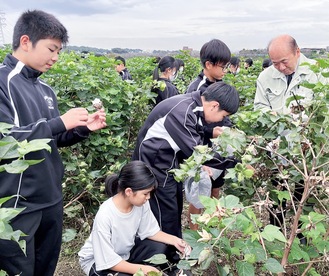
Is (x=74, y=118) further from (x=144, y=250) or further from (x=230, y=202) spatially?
(x=144, y=250)

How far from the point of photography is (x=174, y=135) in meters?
2.23

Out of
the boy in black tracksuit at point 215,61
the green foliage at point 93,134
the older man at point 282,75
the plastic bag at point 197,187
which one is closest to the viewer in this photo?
the plastic bag at point 197,187

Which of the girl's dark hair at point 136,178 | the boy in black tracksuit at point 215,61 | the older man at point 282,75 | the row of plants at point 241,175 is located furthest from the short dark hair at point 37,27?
the older man at point 282,75

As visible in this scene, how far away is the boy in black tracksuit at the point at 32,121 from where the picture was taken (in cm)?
168

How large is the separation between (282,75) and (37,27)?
5.54ft

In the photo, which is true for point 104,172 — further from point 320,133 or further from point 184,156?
point 320,133

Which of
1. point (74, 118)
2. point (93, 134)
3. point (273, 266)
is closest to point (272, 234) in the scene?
point (273, 266)

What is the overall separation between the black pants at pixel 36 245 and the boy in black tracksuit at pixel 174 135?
0.67 metres

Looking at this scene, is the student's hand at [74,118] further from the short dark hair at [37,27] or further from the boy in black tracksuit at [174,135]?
the boy in black tracksuit at [174,135]

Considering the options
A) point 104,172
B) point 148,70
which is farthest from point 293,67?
point 148,70

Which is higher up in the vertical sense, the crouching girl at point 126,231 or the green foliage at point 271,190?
the green foliage at point 271,190

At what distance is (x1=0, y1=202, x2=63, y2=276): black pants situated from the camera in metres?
1.73

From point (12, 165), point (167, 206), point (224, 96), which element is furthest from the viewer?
point (167, 206)

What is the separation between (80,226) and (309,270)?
211 cm
